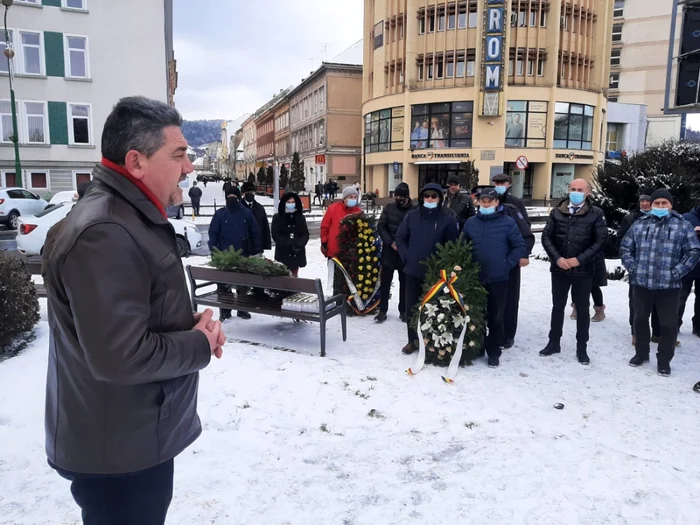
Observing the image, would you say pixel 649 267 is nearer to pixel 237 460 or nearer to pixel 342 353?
pixel 342 353

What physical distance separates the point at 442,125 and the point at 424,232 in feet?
127

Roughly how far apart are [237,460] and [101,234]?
283 centimetres

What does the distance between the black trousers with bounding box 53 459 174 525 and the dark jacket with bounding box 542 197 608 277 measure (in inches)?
218

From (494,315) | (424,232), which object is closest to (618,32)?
(424,232)

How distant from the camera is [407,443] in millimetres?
4305

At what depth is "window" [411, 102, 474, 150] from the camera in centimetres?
4253

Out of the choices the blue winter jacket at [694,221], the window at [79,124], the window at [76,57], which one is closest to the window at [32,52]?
the window at [76,57]

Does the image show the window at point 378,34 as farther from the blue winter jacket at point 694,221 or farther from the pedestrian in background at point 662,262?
the pedestrian in background at point 662,262

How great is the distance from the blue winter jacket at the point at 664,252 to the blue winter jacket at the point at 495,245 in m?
1.28

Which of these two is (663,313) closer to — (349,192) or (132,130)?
(349,192)

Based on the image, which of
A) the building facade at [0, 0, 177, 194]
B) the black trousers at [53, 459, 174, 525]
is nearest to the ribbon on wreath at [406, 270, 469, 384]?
the black trousers at [53, 459, 174, 525]

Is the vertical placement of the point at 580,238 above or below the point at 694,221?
below

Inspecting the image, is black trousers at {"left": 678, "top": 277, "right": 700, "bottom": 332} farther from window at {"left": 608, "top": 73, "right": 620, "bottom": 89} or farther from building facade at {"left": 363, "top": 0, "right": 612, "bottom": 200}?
window at {"left": 608, "top": 73, "right": 620, "bottom": 89}

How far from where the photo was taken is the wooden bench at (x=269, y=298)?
20.8 feet
